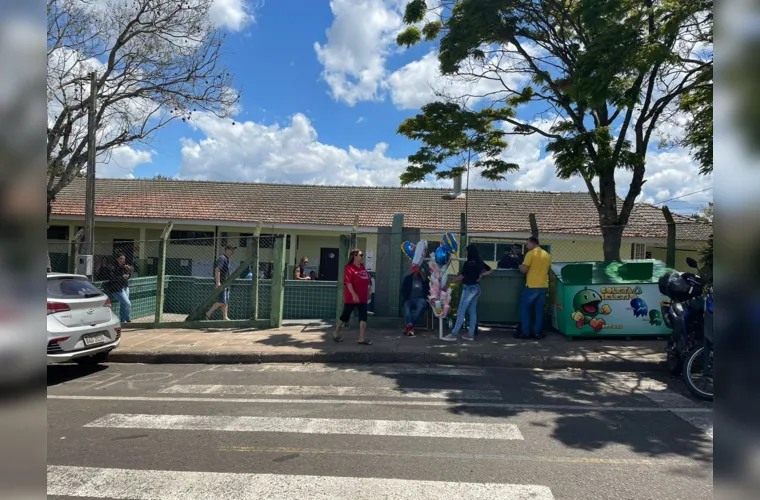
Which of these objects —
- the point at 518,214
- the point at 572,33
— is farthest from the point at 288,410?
the point at 518,214

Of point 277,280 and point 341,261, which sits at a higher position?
point 341,261

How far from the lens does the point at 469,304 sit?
29.0ft

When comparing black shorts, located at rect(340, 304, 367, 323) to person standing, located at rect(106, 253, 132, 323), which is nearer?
black shorts, located at rect(340, 304, 367, 323)

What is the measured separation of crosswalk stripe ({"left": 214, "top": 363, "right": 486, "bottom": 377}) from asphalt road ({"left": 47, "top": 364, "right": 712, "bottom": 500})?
0.19m

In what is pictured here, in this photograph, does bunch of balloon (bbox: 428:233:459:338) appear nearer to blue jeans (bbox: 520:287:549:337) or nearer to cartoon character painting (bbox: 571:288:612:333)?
blue jeans (bbox: 520:287:549:337)

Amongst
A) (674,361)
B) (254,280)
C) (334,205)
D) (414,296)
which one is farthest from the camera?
(334,205)

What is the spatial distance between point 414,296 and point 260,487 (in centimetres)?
625

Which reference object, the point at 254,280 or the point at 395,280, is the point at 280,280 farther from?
the point at 395,280

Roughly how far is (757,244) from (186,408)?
5510 mm

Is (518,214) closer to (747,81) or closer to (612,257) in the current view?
(612,257)

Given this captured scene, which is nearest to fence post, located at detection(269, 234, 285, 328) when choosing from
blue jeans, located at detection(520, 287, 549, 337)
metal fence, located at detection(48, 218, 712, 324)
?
metal fence, located at detection(48, 218, 712, 324)

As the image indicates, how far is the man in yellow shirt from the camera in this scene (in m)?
8.67

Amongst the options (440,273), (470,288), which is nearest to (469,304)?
(470,288)

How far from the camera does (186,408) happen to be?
5.30 metres
